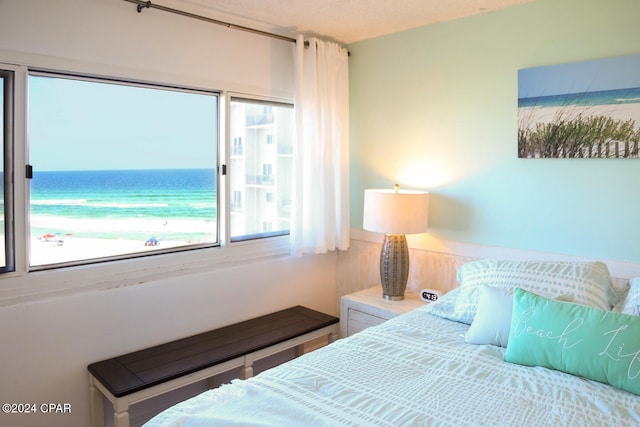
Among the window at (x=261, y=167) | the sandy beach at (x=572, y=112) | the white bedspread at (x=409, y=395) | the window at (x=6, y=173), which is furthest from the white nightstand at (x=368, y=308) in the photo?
the window at (x=6, y=173)

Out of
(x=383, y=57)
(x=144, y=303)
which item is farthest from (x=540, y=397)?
(x=383, y=57)

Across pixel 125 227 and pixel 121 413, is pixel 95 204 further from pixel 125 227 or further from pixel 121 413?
pixel 121 413

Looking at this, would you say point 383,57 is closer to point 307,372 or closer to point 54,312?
point 307,372

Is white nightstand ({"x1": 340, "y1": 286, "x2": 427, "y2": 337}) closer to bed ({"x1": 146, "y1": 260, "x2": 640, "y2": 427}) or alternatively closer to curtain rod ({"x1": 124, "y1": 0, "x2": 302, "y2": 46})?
bed ({"x1": 146, "y1": 260, "x2": 640, "y2": 427})

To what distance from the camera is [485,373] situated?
1731 mm

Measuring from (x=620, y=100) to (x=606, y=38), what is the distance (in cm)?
32

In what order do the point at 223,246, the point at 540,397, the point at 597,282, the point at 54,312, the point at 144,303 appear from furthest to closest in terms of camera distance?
the point at 223,246, the point at 144,303, the point at 54,312, the point at 597,282, the point at 540,397

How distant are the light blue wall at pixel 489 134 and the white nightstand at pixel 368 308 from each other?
50 centimetres

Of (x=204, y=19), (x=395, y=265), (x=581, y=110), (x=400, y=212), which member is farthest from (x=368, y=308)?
(x=204, y=19)

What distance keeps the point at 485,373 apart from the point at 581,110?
146 cm

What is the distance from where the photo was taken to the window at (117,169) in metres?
2.30

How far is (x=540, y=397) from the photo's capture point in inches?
61.2

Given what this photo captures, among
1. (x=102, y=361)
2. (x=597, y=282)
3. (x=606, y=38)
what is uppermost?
(x=606, y=38)

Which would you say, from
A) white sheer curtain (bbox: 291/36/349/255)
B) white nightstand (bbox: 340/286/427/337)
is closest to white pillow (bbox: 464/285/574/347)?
white nightstand (bbox: 340/286/427/337)
